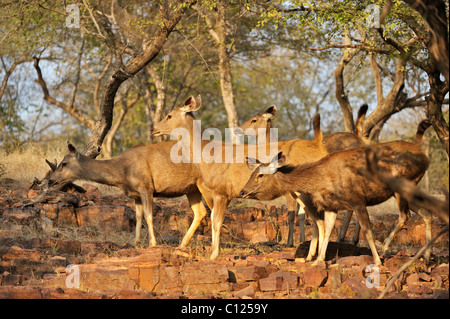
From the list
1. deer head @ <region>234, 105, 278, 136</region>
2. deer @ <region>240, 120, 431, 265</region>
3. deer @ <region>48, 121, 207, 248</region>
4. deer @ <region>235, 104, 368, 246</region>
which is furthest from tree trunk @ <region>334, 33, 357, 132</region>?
deer @ <region>240, 120, 431, 265</region>

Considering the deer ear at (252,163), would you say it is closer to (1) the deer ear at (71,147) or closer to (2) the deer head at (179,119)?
(2) the deer head at (179,119)

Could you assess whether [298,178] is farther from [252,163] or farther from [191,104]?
[191,104]

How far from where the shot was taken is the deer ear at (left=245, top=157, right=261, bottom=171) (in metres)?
11.2

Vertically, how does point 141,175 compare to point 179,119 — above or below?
below

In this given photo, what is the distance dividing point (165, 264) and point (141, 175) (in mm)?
3156

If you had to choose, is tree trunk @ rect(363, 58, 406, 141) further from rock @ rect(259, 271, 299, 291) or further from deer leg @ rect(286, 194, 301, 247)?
rock @ rect(259, 271, 299, 291)

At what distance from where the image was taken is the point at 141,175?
12.5 metres

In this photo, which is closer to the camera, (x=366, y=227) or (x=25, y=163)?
(x=366, y=227)

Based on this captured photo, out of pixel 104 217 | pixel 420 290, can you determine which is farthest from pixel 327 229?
pixel 104 217

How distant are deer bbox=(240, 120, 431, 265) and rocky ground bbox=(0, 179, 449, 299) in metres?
0.64

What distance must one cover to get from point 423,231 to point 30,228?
27.1 feet

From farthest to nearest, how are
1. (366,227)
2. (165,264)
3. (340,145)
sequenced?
(340,145) < (366,227) < (165,264)

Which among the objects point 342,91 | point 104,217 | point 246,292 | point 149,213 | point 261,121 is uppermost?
point 342,91
